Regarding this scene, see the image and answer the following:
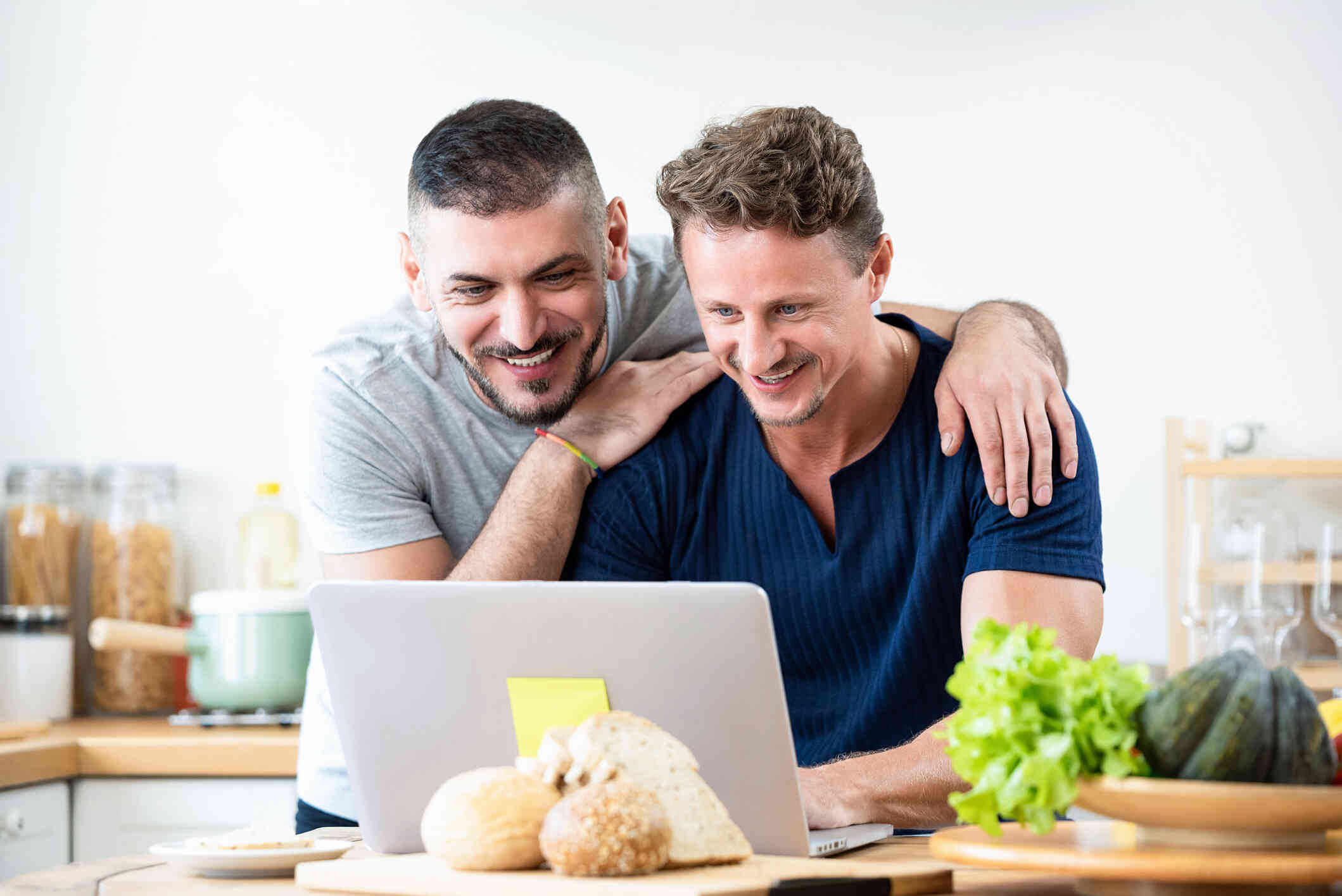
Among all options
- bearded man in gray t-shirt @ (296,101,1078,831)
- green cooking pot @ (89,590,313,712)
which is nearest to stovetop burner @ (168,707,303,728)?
green cooking pot @ (89,590,313,712)

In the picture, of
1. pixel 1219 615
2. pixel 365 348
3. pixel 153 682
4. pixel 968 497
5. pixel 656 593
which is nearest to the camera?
pixel 656 593

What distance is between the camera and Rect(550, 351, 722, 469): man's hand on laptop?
1.67 metres

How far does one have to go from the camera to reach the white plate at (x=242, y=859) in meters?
0.94

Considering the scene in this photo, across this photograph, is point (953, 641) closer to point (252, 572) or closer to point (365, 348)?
point (365, 348)

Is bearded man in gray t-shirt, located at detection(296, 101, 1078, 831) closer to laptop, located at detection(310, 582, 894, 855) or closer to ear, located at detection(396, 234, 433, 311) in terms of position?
ear, located at detection(396, 234, 433, 311)

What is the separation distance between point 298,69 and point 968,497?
1.97 metres

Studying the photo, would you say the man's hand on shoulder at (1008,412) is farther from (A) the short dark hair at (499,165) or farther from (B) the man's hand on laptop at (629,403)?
(A) the short dark hair at (499,165)

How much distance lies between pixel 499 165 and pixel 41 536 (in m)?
1.61

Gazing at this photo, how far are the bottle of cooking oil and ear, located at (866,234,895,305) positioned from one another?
1.59m

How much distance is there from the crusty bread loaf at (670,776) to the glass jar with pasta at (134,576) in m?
2.07

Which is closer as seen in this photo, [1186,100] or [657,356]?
[657,356]

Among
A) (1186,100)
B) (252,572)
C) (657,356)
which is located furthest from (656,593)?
(1186,100)

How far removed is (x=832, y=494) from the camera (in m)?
1.58

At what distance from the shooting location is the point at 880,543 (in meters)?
1.54
